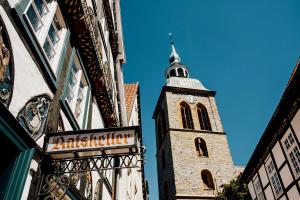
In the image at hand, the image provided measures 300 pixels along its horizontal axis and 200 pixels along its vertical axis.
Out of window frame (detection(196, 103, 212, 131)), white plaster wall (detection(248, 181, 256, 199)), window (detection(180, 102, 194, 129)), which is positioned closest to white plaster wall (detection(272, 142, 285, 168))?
white plaster wall (detection(248, 181, 256, 199))

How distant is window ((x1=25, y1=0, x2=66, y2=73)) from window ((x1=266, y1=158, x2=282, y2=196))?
10.3 metres

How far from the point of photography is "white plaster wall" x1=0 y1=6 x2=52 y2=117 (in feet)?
10.0

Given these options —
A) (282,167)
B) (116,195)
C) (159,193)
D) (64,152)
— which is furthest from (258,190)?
(159,193)

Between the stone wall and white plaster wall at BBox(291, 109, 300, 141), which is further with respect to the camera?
the stone wall

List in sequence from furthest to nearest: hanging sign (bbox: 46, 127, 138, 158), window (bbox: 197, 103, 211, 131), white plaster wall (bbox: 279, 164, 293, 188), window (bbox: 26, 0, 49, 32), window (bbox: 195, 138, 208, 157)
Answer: window (bbox: 197, 103, 211, 131) → window (bbox: 195, 138, 208, 157) → white plaster wall (bbox: 279, 164, 293, 188) → window (bbox: 26, 0, 49, 32) → hanging sign (bbox: 46, 127, 138, 158)

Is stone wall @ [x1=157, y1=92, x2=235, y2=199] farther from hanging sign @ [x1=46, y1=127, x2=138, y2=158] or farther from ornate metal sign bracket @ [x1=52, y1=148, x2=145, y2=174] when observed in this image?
hanging sign @ [x1=46, y1=127, x2=138, y2=158]

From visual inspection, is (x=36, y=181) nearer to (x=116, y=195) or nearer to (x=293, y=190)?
(x=116, y=195)

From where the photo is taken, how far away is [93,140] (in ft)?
11.9

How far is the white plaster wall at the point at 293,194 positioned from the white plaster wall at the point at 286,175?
0.30 m

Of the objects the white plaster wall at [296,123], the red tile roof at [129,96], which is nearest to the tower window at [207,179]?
the red tile roof at [129,96]

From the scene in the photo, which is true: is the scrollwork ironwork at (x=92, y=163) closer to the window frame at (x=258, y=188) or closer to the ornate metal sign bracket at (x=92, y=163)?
the ornate metal sign bracket at (x=92, y=163)

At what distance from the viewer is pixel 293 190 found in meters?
9.95

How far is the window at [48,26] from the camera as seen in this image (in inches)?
157

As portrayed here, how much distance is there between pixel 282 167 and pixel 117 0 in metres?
10.5
